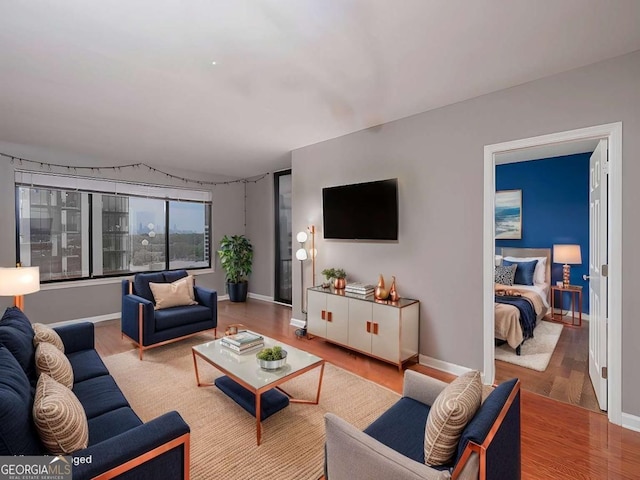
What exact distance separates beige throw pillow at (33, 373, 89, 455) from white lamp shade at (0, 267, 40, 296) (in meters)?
2.01

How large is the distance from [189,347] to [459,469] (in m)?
3.42

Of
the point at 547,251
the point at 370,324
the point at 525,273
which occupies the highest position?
the point at 547,251

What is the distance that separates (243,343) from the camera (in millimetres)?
2732

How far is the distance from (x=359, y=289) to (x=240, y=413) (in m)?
1.76

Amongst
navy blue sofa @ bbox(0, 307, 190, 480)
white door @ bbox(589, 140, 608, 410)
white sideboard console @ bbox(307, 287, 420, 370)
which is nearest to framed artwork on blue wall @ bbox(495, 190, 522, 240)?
white door @ bbox(589, 140, 608, 410)

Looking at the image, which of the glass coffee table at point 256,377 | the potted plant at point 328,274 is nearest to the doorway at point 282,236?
the potted plant at point 328,274

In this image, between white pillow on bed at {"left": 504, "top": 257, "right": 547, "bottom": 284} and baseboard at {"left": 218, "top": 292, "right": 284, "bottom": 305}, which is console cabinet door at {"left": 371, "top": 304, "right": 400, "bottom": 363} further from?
baseboard at {"left": 218, "top": 292, "right": 284, "bottom": 305}

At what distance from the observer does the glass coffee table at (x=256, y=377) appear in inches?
86.4

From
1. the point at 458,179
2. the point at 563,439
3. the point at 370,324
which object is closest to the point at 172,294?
the point at 370,324

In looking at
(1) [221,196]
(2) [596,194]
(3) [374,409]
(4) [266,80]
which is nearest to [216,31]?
(4) [266,80]

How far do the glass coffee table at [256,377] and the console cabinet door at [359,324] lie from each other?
37.0 inches

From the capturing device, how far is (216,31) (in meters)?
1.92

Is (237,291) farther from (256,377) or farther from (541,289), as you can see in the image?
(541,289)

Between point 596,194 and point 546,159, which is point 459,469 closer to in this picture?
point 596,194
